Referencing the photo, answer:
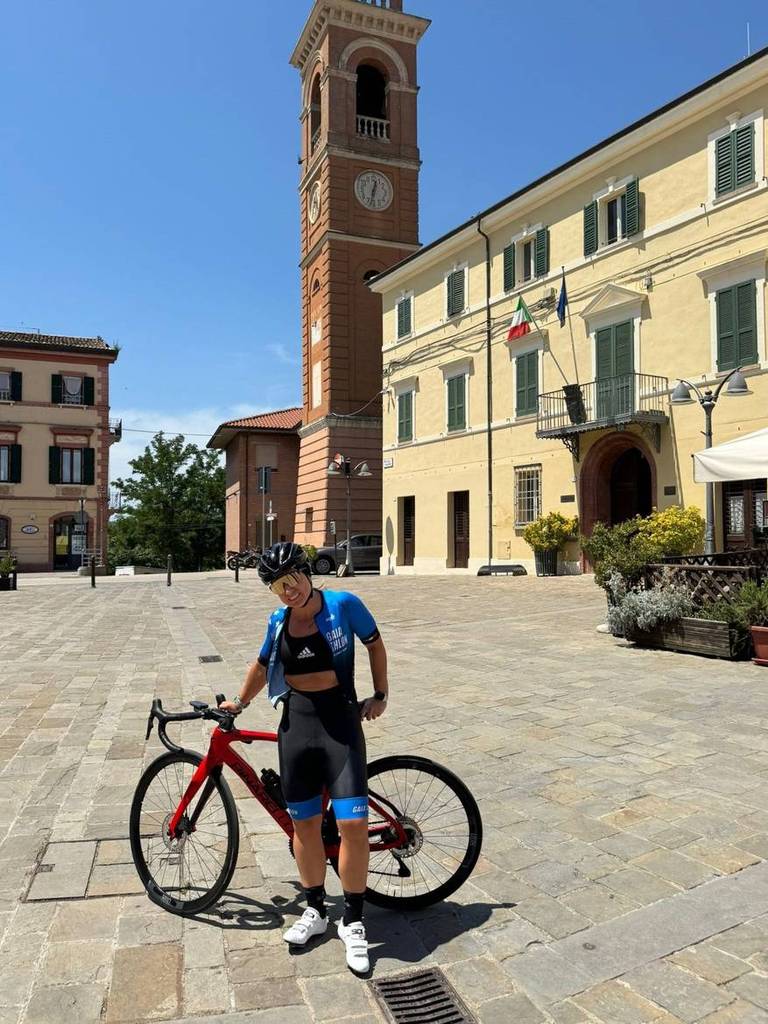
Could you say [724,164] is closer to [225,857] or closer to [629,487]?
[629,487]

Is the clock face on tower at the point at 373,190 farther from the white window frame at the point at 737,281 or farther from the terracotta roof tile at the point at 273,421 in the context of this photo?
the white window frame at the point at 737,281

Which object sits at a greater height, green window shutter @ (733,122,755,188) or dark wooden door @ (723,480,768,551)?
green window shutter @ (733,122,755,188)

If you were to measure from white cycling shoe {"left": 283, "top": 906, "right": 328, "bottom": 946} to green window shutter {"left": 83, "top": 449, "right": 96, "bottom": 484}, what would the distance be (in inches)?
1672

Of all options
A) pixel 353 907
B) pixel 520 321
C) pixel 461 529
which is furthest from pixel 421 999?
pixel 461 529

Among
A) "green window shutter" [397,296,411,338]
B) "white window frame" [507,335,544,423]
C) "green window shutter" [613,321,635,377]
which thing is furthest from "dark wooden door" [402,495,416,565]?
"green window shutter" [613,321,635,377]

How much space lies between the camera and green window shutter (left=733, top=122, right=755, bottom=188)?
16594 millimetres

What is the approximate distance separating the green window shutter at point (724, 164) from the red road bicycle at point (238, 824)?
17916mm

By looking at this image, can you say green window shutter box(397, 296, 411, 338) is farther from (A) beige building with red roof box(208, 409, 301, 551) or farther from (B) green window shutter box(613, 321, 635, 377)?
(A) beige building with red roof box(208, 409, 301, 551)

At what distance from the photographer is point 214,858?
319cm

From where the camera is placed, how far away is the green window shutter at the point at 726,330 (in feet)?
55.7

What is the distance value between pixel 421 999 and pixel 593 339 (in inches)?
785

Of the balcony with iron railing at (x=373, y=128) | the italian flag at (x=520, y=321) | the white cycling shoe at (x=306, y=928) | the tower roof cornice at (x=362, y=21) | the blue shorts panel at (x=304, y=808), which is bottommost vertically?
the white cycling shoe at (x=306, y=928)

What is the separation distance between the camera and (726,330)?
56.3 feet

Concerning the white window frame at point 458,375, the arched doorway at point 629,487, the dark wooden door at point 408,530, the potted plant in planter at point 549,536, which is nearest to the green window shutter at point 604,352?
the arched doorway at point 629,487
